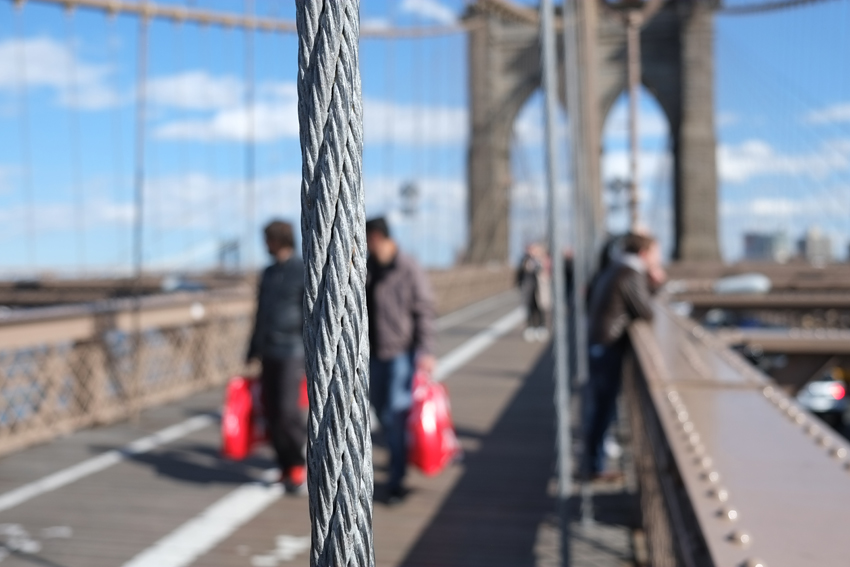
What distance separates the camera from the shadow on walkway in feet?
12.7

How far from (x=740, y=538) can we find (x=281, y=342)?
3.44m

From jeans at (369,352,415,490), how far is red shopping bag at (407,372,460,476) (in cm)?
3

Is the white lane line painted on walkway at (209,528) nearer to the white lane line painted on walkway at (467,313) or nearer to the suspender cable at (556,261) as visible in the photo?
the suspender cable at (556,261)

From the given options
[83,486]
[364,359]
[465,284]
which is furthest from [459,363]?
[465,284]

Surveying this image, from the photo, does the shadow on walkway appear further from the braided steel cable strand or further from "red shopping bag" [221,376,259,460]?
the braided steel cable strand

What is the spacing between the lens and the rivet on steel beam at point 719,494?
5.34ft

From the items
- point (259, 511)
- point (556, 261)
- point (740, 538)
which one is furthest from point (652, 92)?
point (740, 538)

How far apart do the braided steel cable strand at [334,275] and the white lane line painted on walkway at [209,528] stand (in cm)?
297

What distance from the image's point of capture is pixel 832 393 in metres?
9.12

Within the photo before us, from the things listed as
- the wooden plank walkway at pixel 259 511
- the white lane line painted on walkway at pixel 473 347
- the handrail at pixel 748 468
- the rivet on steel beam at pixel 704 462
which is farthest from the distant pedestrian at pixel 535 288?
the rivet on steel beam at pixel 704 462

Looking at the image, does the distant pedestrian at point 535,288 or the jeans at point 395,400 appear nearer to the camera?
the jeans at point 395,400

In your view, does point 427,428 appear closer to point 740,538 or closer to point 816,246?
point 740,538

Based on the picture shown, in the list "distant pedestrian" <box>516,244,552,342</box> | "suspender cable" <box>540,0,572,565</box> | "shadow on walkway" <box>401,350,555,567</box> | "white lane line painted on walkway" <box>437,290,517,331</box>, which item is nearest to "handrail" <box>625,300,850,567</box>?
"suspender cable" <box>540,0,572,565</box>

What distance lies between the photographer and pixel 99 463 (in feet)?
18.2
